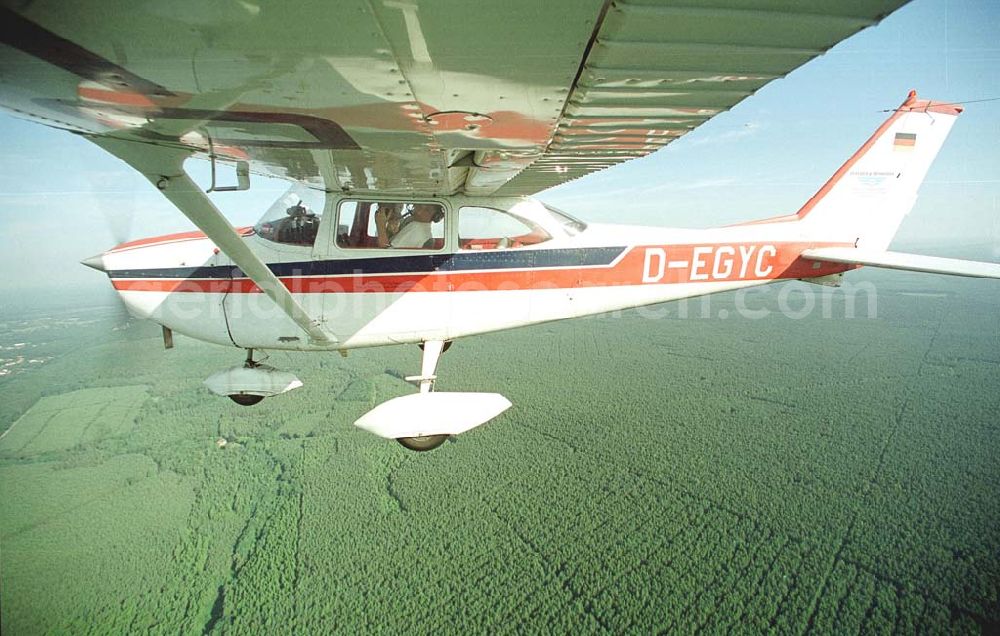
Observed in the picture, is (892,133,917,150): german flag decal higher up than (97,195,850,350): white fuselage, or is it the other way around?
(892,133,917,150): german flag decal

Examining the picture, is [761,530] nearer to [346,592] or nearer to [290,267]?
[346,592]

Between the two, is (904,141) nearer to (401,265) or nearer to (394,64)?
(401,265)

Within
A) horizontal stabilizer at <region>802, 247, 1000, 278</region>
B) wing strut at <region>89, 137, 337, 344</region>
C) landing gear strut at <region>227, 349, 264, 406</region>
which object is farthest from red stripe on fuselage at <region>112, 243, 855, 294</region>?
landing gear strut at <region>227, 349, 264, 406</region>

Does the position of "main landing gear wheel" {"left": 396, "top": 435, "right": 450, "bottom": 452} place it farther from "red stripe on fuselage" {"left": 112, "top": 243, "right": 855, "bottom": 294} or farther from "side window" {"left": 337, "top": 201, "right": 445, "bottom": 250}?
"side window" {"left": 337, "top": 201, "right": 445, "bottom": 250}

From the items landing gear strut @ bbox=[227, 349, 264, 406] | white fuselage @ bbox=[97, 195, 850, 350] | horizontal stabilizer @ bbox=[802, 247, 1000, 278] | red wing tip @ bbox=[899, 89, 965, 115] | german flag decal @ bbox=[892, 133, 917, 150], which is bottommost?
landing gear strut @ bbox=[227, 349, 264, 406]

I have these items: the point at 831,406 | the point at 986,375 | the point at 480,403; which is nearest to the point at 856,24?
the point at 480,403

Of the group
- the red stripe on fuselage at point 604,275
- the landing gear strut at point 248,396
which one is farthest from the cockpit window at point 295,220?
the landing gear strut at point 248,396
